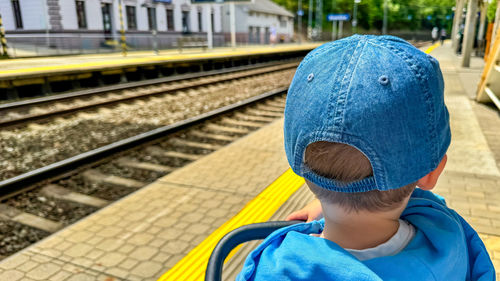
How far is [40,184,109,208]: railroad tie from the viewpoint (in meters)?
4.18

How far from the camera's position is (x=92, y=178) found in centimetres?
481

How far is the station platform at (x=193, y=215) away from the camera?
9.09ft

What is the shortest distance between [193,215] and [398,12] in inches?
3571

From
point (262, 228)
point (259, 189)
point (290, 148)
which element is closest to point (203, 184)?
point (259, 189)

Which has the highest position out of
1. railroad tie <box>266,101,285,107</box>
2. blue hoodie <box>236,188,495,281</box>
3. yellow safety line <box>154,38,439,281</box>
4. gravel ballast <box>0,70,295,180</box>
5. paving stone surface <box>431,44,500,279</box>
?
blue hoodie <box>236,188,495,281</box>

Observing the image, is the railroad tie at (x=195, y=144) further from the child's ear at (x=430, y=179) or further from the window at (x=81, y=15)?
the window at (x=81, y=15)

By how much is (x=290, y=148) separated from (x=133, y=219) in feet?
9.77

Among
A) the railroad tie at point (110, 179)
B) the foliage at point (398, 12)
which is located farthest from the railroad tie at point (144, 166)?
the foliage at point (398, 12)

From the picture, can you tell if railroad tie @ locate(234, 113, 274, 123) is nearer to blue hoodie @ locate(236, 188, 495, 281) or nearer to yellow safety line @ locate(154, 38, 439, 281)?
yellow safety line @ locate(154, 38, 439, 281)

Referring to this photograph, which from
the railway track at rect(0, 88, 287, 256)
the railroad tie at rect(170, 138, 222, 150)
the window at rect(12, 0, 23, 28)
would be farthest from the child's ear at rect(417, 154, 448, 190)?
the window at rect(12, 0, 23, 28)

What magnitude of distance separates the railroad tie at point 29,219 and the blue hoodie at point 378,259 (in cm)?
341

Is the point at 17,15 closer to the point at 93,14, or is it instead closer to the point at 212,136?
the point at 93,14

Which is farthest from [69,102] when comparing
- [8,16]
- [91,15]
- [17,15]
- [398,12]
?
[398,12]

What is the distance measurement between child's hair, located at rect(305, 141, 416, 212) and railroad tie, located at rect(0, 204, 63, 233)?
3492 millimetres
